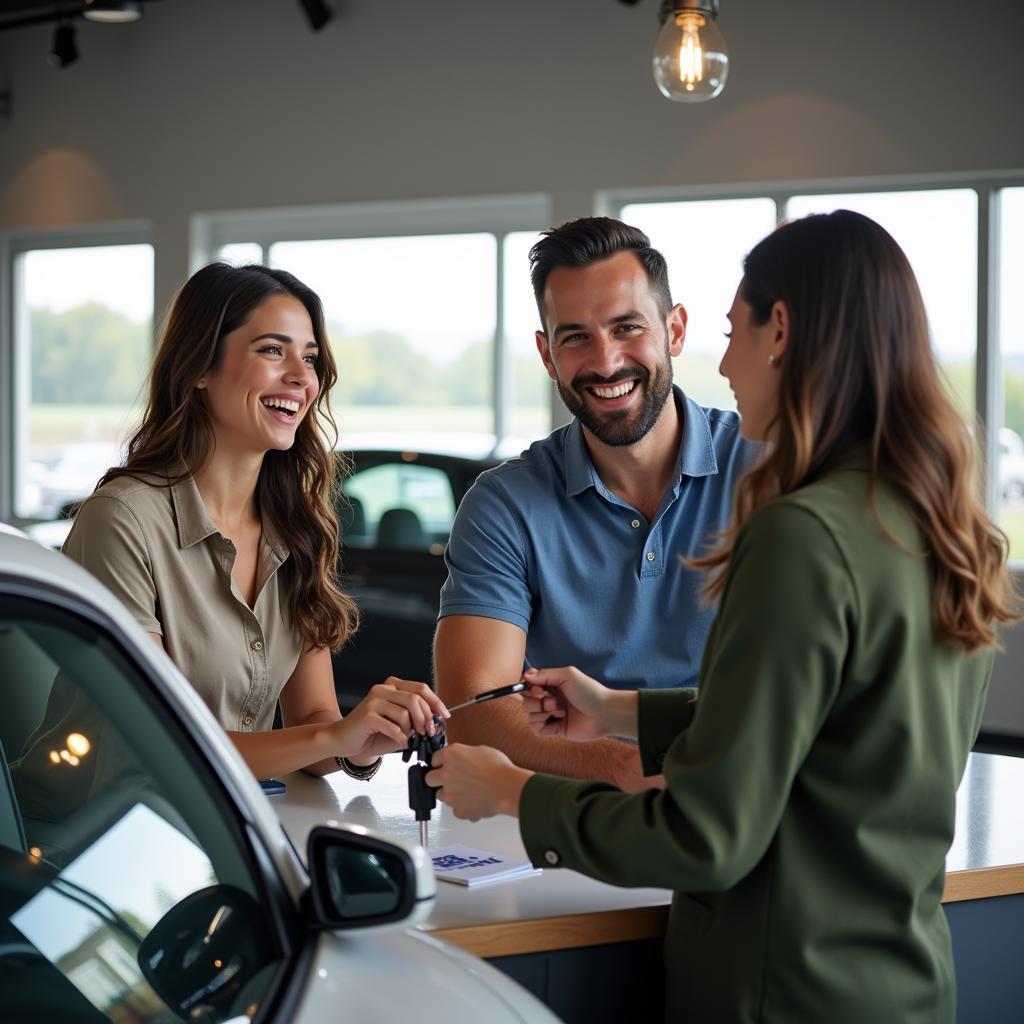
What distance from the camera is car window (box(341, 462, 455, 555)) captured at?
5355 millimetres

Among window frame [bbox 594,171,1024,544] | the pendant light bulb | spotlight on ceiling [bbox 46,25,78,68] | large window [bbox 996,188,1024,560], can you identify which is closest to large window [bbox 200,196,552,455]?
spotlight on ceiling [bbox 46,25,78,68]

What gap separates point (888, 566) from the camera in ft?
4.27

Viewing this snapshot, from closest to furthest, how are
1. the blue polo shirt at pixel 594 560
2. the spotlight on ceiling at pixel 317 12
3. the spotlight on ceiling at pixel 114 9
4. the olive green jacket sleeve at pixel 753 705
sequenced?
1. the olive green jacket sleeve at pixel 753 705
2. the blue polo shirt at pixel 594 560
3. the spotlight on ceiling at pixel 114 9
4. the spotlight on ceiling at pixel 317 12

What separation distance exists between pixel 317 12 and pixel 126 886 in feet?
23.0

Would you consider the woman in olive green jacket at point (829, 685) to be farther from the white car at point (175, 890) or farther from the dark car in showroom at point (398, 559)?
the dark car in showroom at point (398, 559)

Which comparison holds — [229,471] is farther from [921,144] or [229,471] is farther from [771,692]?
[921,144]

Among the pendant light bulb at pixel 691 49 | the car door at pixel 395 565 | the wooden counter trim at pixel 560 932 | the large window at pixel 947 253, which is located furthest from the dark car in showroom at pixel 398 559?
the wooden counter trim at pixel 560 932

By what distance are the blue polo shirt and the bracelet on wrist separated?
0.34m

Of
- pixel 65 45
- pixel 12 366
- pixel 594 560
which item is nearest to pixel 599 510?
pixel 594 560

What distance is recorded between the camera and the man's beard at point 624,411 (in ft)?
8.21

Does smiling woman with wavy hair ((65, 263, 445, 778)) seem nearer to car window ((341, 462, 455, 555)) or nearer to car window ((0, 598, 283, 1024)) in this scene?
car window ((0, 598, 283, 1024))

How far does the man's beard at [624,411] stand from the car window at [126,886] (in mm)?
1352

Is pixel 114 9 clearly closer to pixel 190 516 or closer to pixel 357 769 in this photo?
pixel 190 516

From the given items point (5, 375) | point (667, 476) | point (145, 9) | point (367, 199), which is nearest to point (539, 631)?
point (667, 476)
